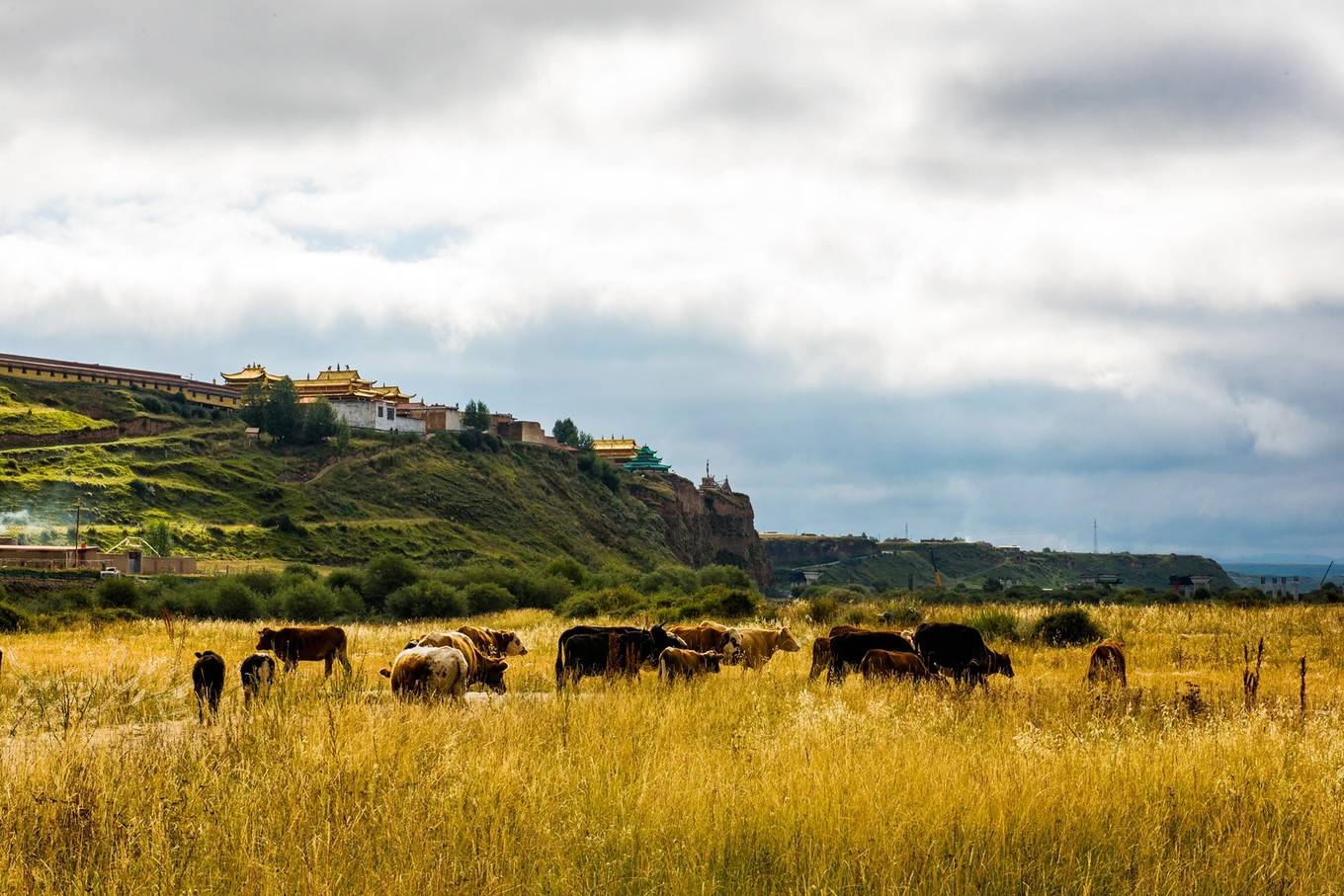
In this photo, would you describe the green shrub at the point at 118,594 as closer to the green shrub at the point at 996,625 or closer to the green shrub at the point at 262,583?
the green shrub at the point at 262,583

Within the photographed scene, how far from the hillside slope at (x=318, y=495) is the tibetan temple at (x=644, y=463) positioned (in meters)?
11.3

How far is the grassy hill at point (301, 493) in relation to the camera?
84.6m

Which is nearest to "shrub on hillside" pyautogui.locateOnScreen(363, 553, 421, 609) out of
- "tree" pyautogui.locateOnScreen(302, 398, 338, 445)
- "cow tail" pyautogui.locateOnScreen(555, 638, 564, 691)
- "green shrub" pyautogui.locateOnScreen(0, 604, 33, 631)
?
"green shrub" pyautogui.locateOnScreen(0, 604, 33, 631)

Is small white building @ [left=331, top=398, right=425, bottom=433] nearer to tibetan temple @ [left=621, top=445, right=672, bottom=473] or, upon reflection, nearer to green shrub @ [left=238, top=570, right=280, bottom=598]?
tibetan temple @ [left=621, top=445, right=672, bottom=473]

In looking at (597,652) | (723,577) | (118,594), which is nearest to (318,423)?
(723,577)

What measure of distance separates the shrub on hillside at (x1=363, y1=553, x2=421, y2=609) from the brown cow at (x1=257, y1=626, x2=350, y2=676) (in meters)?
30.4

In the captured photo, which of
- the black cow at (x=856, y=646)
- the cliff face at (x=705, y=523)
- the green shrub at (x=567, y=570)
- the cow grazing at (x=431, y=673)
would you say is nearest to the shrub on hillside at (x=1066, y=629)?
the black cow at (x=856, y=646)

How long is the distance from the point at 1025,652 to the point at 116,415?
111m

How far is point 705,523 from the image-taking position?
14788cm

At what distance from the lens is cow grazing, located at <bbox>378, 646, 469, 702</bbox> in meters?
13.2

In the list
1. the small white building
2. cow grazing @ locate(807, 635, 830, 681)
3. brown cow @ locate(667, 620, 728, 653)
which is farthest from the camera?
the small white building

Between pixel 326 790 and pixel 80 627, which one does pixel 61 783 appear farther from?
pixel 80 627

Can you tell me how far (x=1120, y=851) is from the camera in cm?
704

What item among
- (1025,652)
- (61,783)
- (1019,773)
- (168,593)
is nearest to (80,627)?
(168,593)
